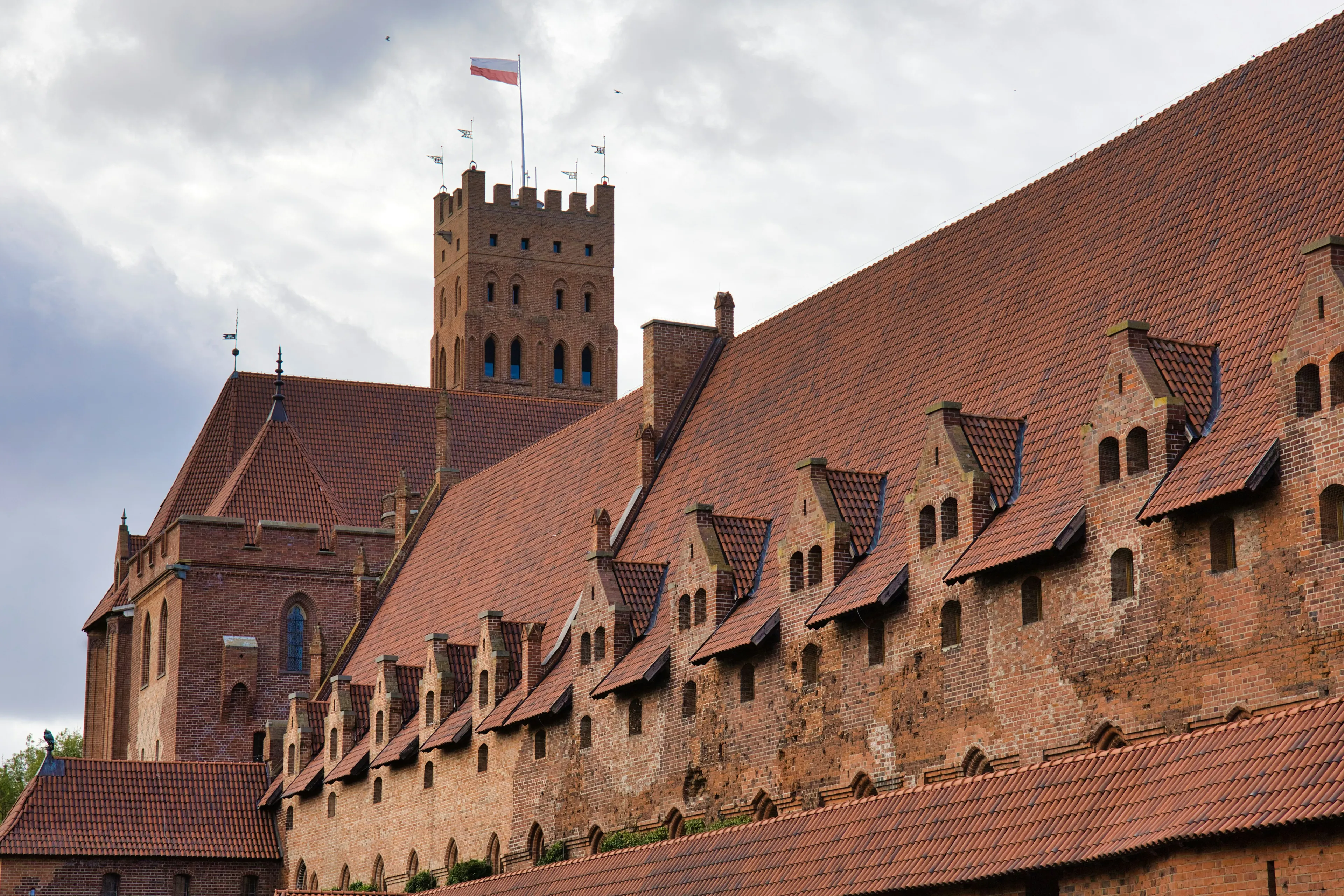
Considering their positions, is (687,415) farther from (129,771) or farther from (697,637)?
(129,771)

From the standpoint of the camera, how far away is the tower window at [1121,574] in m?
33.7

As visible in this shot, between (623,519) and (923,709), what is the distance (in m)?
16.4

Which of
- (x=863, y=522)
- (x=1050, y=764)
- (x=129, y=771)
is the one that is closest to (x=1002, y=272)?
(x=863, y=522)

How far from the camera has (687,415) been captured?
5416 cm

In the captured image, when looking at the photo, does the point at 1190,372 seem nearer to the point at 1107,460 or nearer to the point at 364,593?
the point at 1107,460

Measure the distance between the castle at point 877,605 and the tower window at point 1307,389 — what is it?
0.05 metres

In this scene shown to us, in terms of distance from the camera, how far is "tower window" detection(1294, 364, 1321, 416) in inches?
1215

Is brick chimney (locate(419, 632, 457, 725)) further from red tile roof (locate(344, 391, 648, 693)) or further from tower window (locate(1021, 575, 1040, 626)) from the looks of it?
tower window (locate(1021, 575, 1040, 626))

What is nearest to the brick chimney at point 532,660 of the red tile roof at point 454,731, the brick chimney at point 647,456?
Answer: the red tile roof at point 454,731

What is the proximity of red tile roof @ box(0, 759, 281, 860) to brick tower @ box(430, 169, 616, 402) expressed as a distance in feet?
104

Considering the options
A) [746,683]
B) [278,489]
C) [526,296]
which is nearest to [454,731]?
[746,683]

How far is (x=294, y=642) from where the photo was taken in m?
70.6

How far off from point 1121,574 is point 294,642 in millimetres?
41153

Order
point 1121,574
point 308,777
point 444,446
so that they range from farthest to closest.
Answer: point 444,446
point 308,777
point 1121,574
